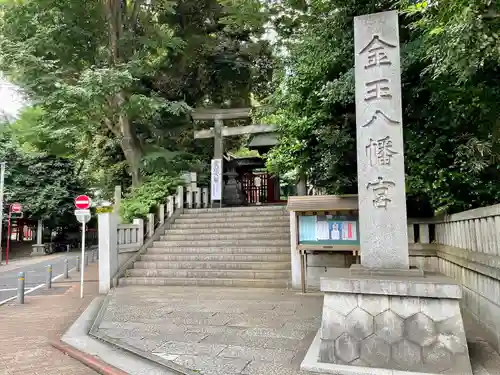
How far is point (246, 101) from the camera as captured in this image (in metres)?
20.5

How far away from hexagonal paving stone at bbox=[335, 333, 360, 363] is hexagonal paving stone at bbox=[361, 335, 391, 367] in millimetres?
75

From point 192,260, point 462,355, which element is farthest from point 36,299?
point 462,355

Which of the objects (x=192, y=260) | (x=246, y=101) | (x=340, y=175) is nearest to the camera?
(x=340, y=175)

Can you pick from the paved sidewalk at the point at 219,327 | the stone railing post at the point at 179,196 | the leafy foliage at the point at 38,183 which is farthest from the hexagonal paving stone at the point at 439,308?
the leafy foliage at the point at 38,183

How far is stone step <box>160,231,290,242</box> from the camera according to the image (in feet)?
36.9

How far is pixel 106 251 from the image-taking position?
9508mm

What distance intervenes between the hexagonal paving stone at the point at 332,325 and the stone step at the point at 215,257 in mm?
5673

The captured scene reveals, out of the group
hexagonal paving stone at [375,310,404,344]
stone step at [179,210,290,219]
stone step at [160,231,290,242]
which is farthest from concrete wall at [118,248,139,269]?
hexagonal paving stone at [375,310,404,344]

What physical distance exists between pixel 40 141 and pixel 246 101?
34.2 feet

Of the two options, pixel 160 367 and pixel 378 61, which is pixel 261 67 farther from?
pixel 160 367

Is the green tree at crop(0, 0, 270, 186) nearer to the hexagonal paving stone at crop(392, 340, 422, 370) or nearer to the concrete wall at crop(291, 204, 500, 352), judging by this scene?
the concrete wall at crop(291, 204, 500, 352)

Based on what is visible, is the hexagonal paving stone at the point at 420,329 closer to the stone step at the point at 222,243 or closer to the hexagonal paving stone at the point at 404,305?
the hexagonal paving stone at the point at 404,305

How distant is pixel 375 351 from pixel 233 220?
9115mm

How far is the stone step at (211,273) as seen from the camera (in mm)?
9344
